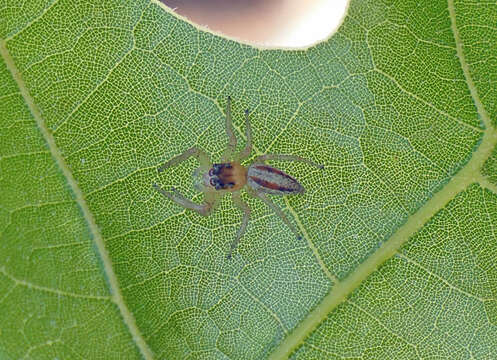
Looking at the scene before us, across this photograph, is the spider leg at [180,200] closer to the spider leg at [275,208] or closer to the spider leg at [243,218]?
the spider leg at [243,218]

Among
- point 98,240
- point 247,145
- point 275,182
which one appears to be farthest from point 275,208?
point 98,240

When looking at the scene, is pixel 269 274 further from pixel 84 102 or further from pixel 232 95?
pixel 84 102

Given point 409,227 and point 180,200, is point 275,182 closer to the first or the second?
point 180,200

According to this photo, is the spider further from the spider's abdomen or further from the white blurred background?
the white blurred background

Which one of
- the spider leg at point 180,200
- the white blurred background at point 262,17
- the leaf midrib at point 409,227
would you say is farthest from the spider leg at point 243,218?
the white blurred background at point 262,17

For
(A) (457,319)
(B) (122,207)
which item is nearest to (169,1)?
(B) (122,207)

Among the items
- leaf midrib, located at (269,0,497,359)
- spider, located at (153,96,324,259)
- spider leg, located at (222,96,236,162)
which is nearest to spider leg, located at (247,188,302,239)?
spider, located at (153,96,324,259)
